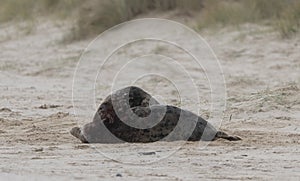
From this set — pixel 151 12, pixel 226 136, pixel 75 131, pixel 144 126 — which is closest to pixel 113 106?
pixel 144 126

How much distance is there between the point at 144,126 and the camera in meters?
6.30

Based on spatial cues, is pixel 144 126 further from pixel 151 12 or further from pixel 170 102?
pixel 151 12

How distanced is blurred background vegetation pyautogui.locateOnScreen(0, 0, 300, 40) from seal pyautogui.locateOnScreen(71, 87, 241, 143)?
16.0ft

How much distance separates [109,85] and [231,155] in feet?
14.0

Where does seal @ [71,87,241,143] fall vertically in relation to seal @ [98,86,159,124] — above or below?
below

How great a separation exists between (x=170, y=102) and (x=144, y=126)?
7.55ft

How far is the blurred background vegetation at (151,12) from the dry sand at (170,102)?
290 mm

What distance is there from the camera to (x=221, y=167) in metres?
5.44

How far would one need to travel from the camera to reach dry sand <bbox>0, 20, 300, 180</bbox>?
5352 mm

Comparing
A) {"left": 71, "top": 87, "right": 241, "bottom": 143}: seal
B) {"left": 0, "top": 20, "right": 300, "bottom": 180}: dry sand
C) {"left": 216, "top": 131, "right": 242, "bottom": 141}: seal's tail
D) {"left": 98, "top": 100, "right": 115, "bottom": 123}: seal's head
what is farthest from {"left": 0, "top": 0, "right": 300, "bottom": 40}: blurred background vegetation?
{"left": 98, "top": 100, "right": 115, "bottom": 123}: seal's head

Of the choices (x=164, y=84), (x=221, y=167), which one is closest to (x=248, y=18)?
(x=164, y=84)

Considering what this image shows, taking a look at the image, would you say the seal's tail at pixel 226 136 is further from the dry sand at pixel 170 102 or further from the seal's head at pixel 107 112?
the seal's head at pixel 107 112

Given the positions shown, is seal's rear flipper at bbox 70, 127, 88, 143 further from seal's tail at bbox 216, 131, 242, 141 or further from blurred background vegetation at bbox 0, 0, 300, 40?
Answer: blurred background vegetation at bbox 0, 0, 300, 40

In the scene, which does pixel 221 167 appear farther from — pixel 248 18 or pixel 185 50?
pixel 248 18
